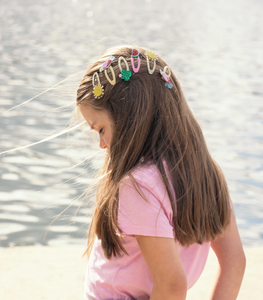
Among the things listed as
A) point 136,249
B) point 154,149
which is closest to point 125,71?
point 154,149

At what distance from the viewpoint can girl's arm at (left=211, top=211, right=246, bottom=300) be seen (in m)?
1.51

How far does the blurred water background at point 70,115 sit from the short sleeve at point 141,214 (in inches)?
17.6

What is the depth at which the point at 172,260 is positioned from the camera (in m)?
1.22

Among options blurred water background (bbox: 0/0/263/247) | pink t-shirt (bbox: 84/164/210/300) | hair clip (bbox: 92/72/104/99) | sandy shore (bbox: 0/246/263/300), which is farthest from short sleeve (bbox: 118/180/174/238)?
sandy shore (bbox: 0/246/263/300)

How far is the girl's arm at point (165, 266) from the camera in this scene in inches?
48.2

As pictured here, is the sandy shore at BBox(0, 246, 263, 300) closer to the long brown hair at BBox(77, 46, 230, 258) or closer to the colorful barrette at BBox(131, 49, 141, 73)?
the long brown hair at BBox(77, 46, 230, 258)

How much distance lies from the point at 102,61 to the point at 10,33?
1353cm

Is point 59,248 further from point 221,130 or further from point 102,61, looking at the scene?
point 221,130

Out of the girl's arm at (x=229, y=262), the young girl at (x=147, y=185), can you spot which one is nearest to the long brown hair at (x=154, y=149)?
the young girl at (x=147, y=185)

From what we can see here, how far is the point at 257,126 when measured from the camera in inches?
263

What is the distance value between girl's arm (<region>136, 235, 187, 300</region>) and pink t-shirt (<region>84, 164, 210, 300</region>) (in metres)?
0.02

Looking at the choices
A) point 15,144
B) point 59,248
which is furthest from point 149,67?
point 15,144

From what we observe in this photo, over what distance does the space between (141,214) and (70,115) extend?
11.6 feet

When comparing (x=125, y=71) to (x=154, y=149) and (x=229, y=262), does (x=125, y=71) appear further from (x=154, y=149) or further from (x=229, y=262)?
(x=229, y=262)
